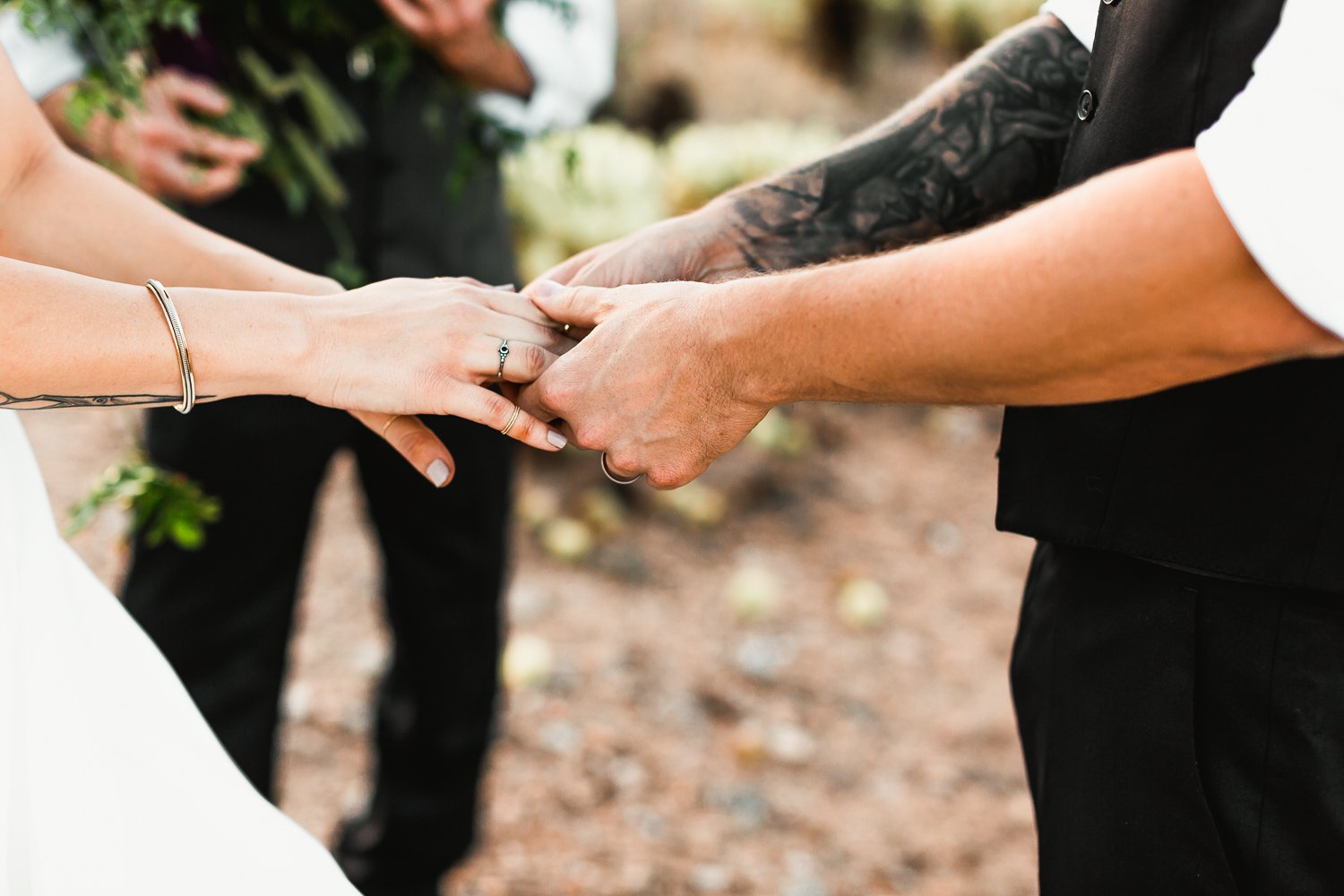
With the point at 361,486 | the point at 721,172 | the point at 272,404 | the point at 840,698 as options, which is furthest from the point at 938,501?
the point at 272,404

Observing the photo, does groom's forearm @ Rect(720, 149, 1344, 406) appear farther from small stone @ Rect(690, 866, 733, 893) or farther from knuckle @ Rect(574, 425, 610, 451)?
small stone @ Rect(690, 866, 733, 893)

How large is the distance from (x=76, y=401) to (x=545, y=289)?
0.67 metres

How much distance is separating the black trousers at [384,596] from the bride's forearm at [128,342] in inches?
27.7

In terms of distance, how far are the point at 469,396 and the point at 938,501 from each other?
3.63 metres

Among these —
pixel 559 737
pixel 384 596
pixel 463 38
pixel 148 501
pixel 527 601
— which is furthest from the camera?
pixel 527 601

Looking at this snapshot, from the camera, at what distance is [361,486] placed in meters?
2.20

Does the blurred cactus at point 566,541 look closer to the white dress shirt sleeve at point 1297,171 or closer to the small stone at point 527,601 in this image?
the small stone at point 527,601

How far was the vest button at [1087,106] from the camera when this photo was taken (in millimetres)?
1144

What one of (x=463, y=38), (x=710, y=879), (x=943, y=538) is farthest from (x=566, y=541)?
(x=463, y=38)

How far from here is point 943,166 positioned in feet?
4.78

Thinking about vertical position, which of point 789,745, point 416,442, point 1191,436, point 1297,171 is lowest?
point 789,745

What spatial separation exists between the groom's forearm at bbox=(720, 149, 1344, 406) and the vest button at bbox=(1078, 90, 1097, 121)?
303mm

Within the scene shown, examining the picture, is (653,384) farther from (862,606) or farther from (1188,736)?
(862,606)

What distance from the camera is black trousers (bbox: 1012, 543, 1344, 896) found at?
100cm
